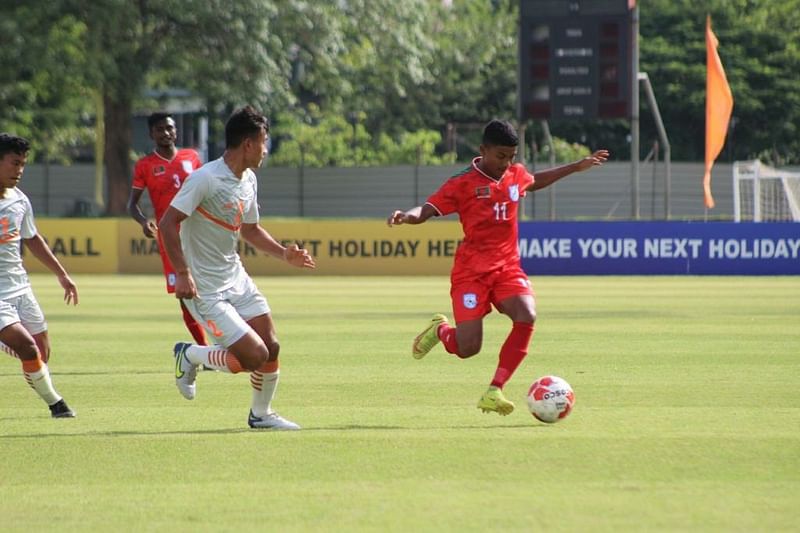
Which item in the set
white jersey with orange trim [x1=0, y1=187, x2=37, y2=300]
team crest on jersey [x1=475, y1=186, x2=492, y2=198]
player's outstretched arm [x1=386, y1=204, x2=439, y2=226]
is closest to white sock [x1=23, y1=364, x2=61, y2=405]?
white jersey with orange trim [x1=0, y1=187, x2=37, y2=300]

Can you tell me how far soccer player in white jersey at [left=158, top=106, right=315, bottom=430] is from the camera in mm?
9172

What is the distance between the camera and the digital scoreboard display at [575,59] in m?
32.0

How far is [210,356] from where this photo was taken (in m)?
9.65

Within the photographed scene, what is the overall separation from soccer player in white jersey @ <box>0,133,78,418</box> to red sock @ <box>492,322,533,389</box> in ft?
9.60

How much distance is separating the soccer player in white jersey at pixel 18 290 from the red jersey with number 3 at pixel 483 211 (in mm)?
2737

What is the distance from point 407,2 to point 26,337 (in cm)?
3665

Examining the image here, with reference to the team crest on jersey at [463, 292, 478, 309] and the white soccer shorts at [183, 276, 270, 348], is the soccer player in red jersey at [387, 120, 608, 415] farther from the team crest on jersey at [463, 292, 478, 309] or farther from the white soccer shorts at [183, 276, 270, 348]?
the white soccer shorts at [183, 276, 270, 348]

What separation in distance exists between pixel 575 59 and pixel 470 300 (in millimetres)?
22504

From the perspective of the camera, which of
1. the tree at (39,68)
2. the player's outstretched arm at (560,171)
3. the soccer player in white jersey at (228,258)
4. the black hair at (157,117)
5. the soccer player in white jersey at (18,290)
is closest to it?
the soccer player in white jersey at (228,258)

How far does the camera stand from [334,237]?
32.5m

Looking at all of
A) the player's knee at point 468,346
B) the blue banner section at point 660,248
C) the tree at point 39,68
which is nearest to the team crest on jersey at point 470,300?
the player's knee at point 468,346

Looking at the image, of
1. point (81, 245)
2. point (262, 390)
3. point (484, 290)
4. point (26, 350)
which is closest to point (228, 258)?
point (262, 390)

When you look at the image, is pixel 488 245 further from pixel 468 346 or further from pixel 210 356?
pixel 210 356

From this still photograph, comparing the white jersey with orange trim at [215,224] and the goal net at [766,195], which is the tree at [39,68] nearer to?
the goal net at [766,195]
